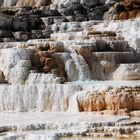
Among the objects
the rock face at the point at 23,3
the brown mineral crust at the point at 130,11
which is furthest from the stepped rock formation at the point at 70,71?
the rock face at the point at 23,3

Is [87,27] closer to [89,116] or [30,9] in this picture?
[30,9]

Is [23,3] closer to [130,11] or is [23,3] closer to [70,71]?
[130,11]

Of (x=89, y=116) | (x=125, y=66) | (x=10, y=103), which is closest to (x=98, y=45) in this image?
(x=125, y=66)

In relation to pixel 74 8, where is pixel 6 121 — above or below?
below

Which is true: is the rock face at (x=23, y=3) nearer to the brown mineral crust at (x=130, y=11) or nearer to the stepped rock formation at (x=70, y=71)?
the stepped rock formation at (x=70, y=71)

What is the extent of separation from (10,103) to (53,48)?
404 centimetres

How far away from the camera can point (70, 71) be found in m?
20.0

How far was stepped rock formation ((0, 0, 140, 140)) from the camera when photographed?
13.4 metres

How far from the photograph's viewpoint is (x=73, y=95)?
16.5 meters

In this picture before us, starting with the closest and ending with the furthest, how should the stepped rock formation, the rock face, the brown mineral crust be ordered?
the stepped rock formation → the brown mineral crust → the rock face

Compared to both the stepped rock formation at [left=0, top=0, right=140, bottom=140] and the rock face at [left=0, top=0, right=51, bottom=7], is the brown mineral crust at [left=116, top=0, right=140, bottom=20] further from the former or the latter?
the rock face at [left=0, top=0, right=51, bottom=7]

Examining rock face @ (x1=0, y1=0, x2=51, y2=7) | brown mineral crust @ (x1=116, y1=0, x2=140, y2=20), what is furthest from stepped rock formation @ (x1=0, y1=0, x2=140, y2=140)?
rock face @ (x1=0, y1=0, x2=51, y2=7)

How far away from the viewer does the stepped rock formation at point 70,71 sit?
43.9 feet

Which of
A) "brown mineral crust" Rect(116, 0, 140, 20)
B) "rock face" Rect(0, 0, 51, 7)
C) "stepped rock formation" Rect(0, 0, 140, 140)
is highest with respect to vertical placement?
"rock face" Rect(0, 0, 51, 7)
